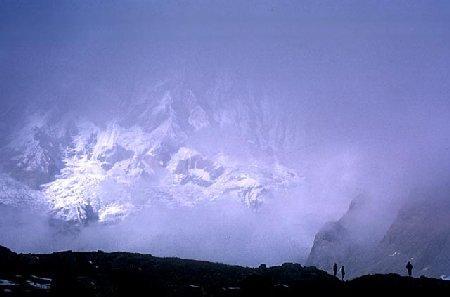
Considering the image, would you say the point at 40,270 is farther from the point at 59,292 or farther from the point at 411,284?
the point at 411,284

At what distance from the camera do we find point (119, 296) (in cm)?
7244

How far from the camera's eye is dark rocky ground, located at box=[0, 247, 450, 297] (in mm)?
72750

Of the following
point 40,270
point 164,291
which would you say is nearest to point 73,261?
point 40,270

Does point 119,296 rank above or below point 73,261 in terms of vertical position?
below

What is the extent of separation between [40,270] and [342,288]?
62896 millimetres

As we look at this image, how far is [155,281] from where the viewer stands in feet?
302

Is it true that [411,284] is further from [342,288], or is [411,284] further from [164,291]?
[164,291]

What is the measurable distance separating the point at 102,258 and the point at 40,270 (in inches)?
1285

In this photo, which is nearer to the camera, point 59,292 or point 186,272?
point 59,292

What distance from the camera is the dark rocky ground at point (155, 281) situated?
239 feet

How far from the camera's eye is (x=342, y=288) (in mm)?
96312

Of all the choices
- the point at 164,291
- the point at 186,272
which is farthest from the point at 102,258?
the point at 164,291

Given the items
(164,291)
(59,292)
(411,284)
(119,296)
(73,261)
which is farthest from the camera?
(73,261)

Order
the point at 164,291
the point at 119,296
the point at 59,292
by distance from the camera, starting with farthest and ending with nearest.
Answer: the point at 164,291 → the point at 119,296 → the point at 59,292
